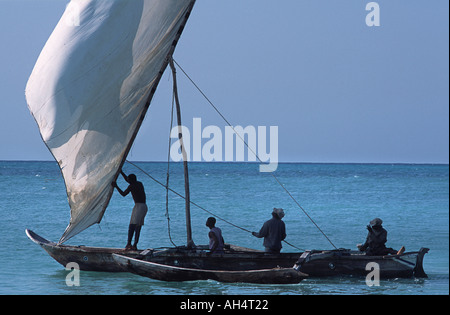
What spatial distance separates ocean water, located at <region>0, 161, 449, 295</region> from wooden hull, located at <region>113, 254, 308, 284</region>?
27 cm

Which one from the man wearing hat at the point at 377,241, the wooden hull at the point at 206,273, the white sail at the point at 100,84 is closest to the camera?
the wooden hull at the point at 206,273

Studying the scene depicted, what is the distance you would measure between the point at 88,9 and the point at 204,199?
38084 millimetres

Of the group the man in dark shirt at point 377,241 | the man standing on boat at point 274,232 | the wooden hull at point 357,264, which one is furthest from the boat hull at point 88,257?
the man in dark shirt at point 377,241

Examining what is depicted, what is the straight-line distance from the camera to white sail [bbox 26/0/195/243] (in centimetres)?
1500

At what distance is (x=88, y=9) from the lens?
50.1ft

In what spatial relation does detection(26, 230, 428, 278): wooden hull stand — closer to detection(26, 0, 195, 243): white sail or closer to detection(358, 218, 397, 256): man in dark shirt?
detection(358, 218, 397, 256): man in dark shirt

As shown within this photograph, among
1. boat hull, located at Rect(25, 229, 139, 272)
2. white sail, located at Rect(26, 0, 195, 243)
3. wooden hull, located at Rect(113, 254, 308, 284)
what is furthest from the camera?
boat hull, located at Rect(25, 229, 139, 272)

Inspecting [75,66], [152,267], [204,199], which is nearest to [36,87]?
[75,66]

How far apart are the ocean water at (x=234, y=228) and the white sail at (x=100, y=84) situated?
2157 mm

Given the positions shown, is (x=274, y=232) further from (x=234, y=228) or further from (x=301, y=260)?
(x=234, y=228)

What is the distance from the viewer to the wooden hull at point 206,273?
13797mm

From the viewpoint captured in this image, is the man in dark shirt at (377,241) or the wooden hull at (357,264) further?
the man in dark shirt at (377,241)

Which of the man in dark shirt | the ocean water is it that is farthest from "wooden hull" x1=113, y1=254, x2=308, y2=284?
the man in dark shirt

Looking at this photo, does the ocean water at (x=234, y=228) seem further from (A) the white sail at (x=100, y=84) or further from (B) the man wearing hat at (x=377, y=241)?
(A) the white sail at (x=100, y=84)
